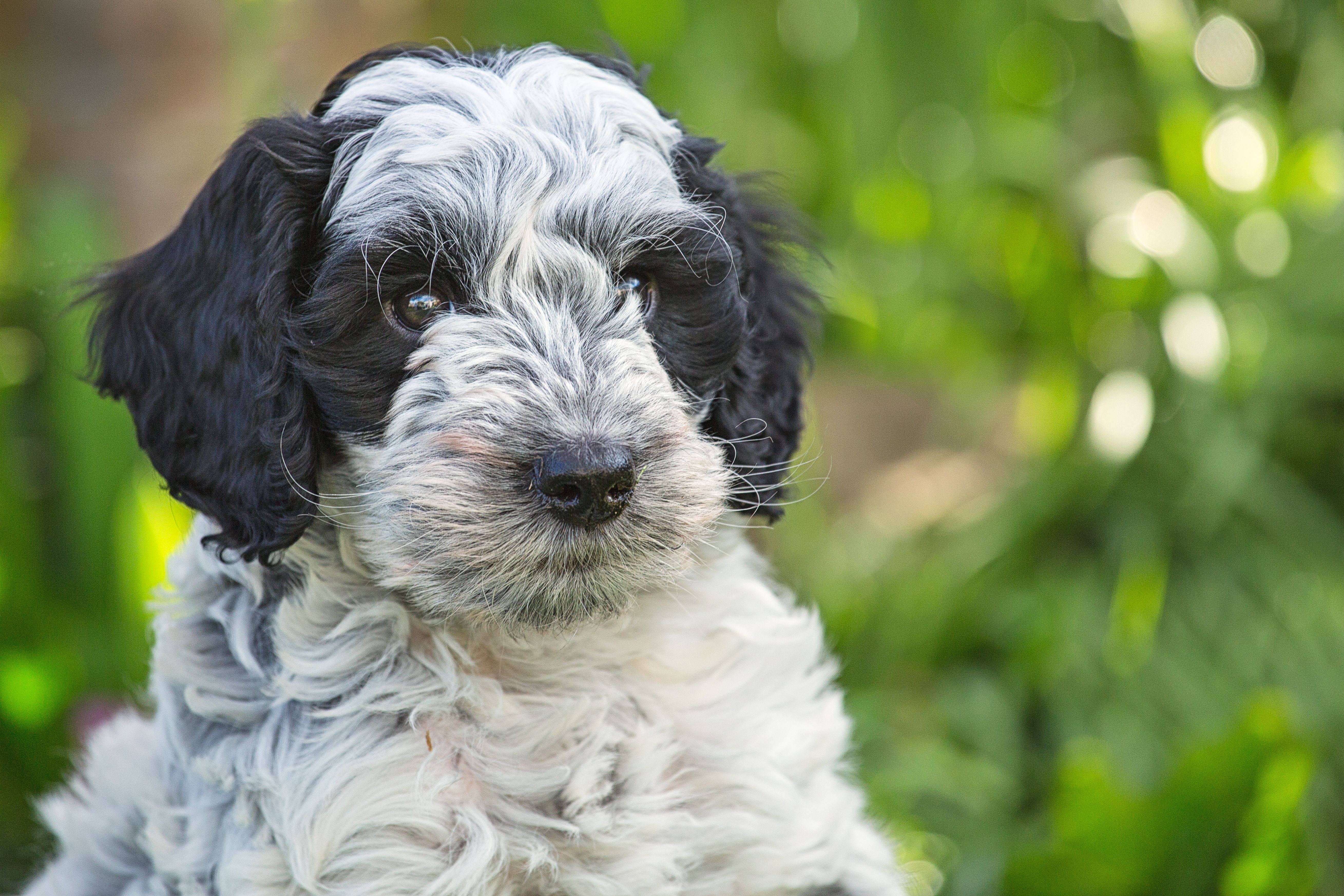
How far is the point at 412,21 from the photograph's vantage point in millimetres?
7371

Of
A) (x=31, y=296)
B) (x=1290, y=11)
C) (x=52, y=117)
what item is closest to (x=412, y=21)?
(x=52, y=117)

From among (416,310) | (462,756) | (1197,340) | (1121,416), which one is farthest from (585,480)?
(1197,340)

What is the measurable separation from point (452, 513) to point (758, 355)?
1018 millimetres

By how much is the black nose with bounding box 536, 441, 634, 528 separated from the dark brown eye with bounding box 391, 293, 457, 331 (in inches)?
18.4

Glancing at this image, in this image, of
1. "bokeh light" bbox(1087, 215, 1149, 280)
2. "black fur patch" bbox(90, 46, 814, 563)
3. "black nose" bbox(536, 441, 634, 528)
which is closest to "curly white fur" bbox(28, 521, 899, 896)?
"black fur patch" bbox(90, 46, 814, 563)

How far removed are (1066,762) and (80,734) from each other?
143 inches

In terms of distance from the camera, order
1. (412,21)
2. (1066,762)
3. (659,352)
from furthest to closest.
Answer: (412,21), (1066,762), (659,352)

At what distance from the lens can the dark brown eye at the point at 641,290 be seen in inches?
107

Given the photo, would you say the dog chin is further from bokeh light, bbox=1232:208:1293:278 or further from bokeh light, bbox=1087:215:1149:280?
bokeh light, bbox=1232:208:1293:278

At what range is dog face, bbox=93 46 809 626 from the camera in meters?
2.39

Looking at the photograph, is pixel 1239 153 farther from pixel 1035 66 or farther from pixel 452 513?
pixel 452 513

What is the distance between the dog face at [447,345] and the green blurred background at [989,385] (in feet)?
4.51

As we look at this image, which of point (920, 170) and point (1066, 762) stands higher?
point (920, 170)

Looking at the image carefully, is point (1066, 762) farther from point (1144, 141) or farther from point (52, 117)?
point (52, 117)
